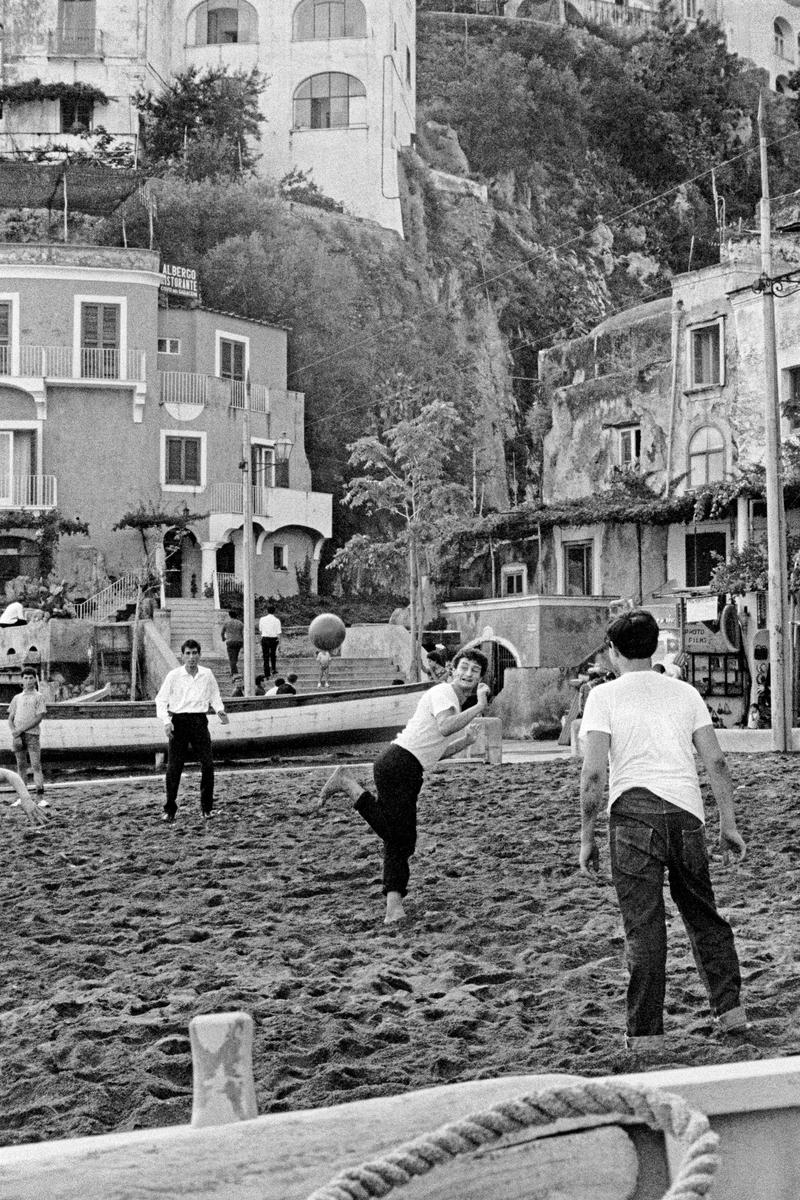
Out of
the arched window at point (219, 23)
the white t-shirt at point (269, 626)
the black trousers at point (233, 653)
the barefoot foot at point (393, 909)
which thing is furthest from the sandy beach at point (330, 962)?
the arched window at point (219, 23)

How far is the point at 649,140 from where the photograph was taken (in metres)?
76.7

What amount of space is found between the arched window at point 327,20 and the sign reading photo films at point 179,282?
18.1 metres

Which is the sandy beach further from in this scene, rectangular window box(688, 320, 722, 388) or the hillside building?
the hillside building

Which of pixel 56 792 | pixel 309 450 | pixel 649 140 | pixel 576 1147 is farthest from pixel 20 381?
pixel 576 1147

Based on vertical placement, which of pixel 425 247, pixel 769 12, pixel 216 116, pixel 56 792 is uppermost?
pixel 769 12

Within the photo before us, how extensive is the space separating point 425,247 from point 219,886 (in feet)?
187

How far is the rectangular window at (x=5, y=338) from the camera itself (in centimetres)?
4722

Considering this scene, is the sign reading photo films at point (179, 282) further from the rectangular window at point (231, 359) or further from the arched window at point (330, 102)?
the arched window at point (330, 102)

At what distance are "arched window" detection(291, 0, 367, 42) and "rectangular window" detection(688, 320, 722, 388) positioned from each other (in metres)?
30.0

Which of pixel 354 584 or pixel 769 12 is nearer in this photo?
pixel 354 584

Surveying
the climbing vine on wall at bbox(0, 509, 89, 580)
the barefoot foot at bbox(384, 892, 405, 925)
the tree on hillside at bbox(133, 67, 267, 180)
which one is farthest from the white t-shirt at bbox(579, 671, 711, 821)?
the tree on hillside at bbox(133, 67, 267, 180)

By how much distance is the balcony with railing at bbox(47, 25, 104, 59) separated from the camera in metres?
60.1

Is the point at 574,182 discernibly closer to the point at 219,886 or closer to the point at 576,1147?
the point at 219,886

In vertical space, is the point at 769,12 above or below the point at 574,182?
above
